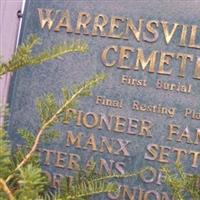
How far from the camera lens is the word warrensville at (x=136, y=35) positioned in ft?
8.46

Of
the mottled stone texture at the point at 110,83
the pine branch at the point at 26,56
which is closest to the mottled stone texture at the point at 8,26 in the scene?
the mottled stone texture at the point at 110,83

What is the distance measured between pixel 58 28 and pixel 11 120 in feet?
1.76

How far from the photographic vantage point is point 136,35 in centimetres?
263

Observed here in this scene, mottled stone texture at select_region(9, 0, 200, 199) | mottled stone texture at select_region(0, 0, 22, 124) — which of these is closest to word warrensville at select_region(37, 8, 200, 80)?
mottled stone texture at select_region(9, 0, 200, 199)

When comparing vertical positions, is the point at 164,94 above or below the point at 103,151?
above

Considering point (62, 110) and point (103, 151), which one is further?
point (103, 151)

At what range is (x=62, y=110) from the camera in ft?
3.84

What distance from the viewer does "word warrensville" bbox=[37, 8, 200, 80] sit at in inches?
102

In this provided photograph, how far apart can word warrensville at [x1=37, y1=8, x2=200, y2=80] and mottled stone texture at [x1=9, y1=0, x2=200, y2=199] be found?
2 cm

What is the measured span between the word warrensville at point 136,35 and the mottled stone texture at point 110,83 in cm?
2

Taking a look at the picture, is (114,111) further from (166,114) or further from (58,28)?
(58,28)

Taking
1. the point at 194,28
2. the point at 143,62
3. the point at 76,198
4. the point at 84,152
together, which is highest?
the point at 194,28

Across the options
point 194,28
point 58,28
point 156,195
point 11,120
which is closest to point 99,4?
point 58,28

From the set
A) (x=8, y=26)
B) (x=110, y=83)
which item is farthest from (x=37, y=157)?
(x=8, y=26)
